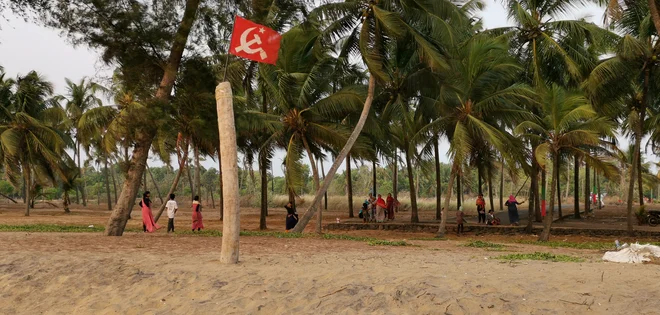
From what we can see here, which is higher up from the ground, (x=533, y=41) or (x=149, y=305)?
(x=533, y=41)

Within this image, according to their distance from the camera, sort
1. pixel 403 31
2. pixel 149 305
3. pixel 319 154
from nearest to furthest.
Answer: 1. pixel 149 305
2. pixel 403 31
3. pixel 319 154

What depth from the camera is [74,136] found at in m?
41.2

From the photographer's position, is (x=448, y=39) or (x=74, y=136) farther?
(x=74, y=136)

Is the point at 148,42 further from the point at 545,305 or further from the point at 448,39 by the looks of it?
the point at 545,305

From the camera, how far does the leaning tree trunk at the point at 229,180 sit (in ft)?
28.4

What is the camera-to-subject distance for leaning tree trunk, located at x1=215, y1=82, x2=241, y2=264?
865 centimetres

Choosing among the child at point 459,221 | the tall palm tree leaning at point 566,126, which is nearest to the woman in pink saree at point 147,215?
the child at point 459,221

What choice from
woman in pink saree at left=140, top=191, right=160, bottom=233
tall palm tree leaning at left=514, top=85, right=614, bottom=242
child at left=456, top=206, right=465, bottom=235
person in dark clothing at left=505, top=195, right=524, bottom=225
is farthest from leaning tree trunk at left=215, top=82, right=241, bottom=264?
person in dark clothing at left=505, top=195, right=524, bottom=225

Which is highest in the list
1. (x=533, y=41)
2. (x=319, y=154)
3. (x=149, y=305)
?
(x=533, y=41)

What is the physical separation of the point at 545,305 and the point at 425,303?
133 cm

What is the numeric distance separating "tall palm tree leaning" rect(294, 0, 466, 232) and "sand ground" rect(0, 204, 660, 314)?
762cm

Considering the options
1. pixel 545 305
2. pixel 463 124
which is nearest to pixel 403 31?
pixel 463 124

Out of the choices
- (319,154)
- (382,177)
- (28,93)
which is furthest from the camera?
(382,177)

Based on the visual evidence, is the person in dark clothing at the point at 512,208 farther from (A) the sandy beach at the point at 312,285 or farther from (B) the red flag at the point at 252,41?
(B) the red flag at the point at 252,41
